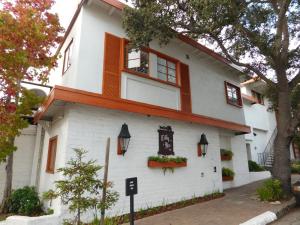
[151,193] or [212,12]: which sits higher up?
[212,12]

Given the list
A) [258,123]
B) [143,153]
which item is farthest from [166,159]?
[258,123]

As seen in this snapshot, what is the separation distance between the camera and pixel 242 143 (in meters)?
14.0

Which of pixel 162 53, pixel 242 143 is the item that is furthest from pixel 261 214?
pixel 242 143

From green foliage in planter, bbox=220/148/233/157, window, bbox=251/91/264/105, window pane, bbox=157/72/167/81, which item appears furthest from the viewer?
window, bbox=251/91/264/105

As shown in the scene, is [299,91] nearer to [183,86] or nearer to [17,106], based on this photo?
[183,86]

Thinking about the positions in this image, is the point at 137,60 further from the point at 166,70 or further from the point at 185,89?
the point at 185,89

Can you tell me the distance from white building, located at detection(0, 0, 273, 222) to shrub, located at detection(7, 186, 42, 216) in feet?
2.02

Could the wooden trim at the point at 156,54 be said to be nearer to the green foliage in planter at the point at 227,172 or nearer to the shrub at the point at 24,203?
the shrub at the point at 24,203

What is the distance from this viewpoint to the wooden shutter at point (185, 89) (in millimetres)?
10039

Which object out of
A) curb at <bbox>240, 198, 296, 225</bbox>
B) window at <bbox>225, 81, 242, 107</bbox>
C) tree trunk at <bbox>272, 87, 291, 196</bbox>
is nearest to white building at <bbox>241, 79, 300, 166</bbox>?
window at <bbox>225, 81, 242, 107</bbox>

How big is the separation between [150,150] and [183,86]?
3.24 metres

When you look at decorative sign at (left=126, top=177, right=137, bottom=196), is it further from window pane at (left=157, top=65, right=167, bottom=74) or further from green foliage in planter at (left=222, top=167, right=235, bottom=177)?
green foliage in planter at (left=222, top=167, right=235, bottom=177)

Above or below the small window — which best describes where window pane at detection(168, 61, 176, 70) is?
above

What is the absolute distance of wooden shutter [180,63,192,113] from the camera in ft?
32.9
